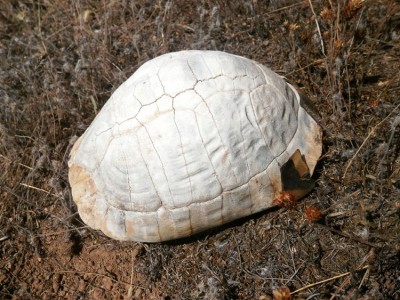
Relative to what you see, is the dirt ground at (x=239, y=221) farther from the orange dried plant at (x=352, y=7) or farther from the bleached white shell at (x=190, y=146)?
the bleached white shell at (x=190, y=146)

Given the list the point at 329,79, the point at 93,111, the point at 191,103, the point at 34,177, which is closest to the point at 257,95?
the point at 191,103

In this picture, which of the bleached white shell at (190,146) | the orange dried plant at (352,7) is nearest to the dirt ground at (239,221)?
the orange dried plant at (352,7)

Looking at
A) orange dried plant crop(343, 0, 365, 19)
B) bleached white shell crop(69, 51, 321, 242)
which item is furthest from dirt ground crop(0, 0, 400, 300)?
bleached white shell crop(69, 51, 321, 242)

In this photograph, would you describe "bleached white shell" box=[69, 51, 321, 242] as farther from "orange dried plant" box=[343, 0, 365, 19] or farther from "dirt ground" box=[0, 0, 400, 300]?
"orange dried plant" box=[343, 0, 365, 19]

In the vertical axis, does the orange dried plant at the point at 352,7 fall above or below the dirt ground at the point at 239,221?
above

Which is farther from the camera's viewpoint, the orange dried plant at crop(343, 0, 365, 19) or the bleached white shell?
the orange dried plant at crop(343, 0, 365, 19)

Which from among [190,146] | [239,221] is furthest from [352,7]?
[239,221]

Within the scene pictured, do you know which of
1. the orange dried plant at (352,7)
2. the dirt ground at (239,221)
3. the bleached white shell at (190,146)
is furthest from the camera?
the dirt ground at (239,221)
